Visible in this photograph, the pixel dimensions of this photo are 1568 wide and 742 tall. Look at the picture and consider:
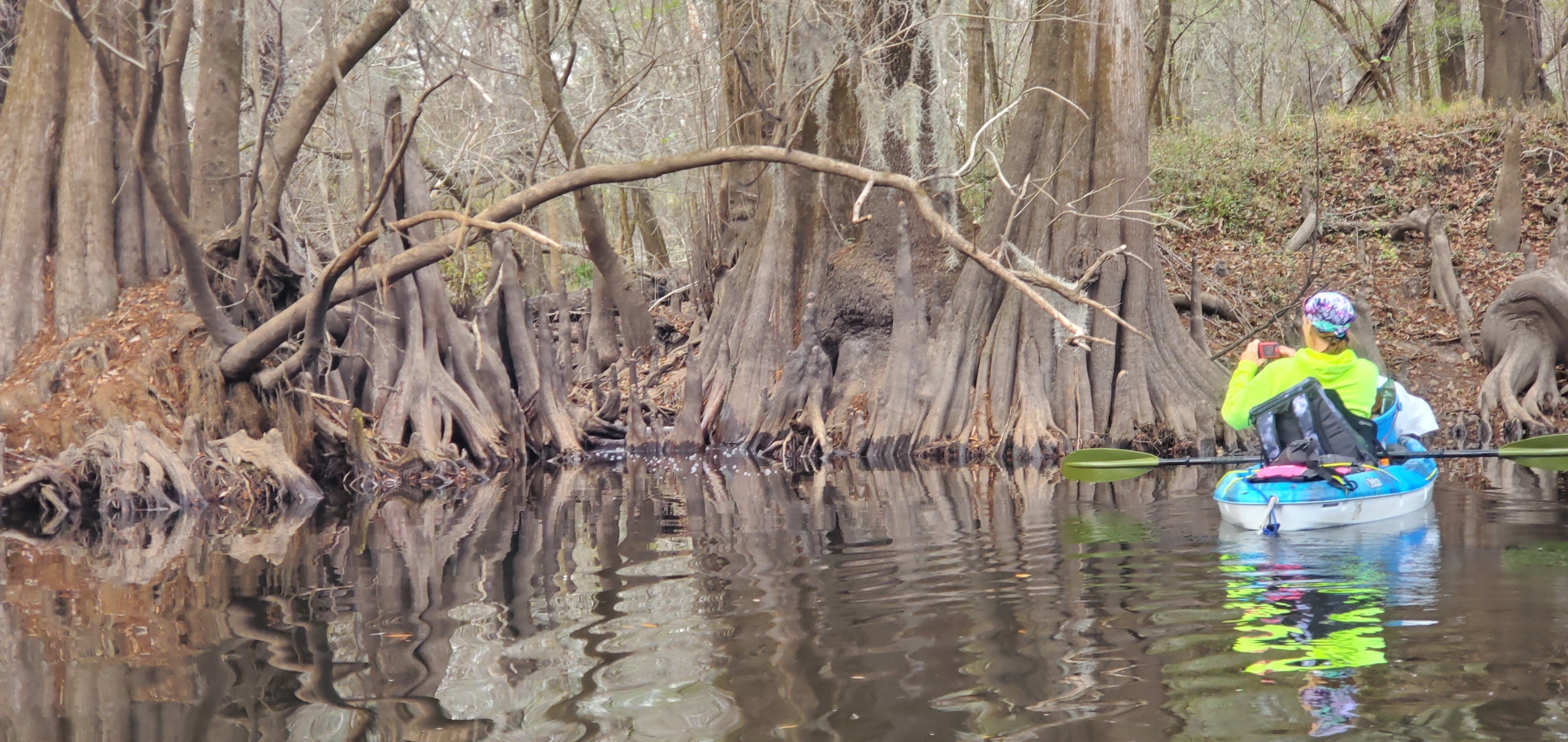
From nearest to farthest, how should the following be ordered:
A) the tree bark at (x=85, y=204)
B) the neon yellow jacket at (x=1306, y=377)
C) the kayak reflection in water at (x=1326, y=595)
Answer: the kayak reflection in water at (x=1326, y=595)
the neon yellow jacket at (x=1306, y=377)
the tree bark at (x=85, y=204)

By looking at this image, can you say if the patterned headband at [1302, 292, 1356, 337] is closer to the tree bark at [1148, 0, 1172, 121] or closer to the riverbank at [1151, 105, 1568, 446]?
the riverbank at [1151, 105, 1568, 446]

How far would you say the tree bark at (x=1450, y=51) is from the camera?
21.2 m

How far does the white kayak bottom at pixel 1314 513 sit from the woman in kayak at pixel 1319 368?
21.0 inches

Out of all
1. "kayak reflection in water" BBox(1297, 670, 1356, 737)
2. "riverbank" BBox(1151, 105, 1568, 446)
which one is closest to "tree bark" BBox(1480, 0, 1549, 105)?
"riverbank" BBox(1151, 105, 1568, 446)

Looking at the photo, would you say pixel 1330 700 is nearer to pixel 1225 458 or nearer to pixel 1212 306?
pixel 1225 458

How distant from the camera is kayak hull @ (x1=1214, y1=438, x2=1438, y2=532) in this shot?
22.4ft

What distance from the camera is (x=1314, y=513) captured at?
6.87 metres

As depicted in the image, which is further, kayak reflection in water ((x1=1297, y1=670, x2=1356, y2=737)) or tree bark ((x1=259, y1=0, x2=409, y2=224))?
tree bark ((x1=259, y1=0, x2=409, y2=224))

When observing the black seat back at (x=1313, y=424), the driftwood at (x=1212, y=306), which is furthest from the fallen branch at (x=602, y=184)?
the driftwood at (x=1212, y=306)

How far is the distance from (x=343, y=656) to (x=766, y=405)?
8858 mm

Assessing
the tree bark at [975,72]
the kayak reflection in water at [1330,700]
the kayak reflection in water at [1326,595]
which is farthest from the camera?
the tree bark at [975,72]

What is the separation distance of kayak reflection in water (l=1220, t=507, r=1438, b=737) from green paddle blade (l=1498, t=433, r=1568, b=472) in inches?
38.8

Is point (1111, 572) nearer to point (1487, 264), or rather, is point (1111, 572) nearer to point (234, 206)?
point (234, 206)

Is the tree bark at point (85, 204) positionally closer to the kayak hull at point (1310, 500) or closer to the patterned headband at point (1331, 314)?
the kayak hull at point (1310, 500)
